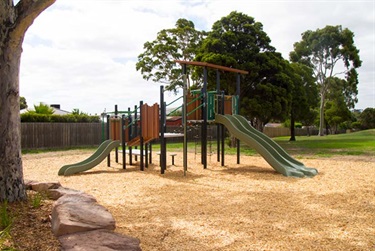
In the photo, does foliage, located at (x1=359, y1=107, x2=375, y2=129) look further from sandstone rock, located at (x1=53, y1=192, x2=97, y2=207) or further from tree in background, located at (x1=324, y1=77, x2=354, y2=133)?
sandstone rock, located at (x1=53, y1=192, x2=97, y2=207)

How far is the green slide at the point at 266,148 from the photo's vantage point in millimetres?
9570

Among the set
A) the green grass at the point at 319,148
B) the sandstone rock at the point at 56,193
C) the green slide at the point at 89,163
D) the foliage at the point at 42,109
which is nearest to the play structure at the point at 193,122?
the green slide at the point at 89,163

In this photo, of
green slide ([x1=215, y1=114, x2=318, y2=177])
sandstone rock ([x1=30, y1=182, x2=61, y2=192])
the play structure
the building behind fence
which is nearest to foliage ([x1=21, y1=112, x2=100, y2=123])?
the building behind fence

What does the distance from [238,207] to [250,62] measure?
14.0m

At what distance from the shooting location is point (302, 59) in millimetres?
36438

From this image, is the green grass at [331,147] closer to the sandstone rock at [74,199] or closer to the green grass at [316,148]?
the green grass at [316,148]

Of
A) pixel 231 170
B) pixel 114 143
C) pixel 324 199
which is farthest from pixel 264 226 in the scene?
pixel 114 143

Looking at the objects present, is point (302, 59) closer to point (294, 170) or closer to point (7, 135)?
point (294, 170)

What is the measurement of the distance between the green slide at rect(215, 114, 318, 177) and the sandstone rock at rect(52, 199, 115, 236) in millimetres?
6429

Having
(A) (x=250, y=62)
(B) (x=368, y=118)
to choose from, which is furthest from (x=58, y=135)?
(B) (x=368, y=118)

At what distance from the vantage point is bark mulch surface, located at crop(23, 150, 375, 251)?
13.7 feet

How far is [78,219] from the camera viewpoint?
12.8 ft

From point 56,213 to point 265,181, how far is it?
5.72 meters

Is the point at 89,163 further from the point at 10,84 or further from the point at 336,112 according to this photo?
the point at 336,112
